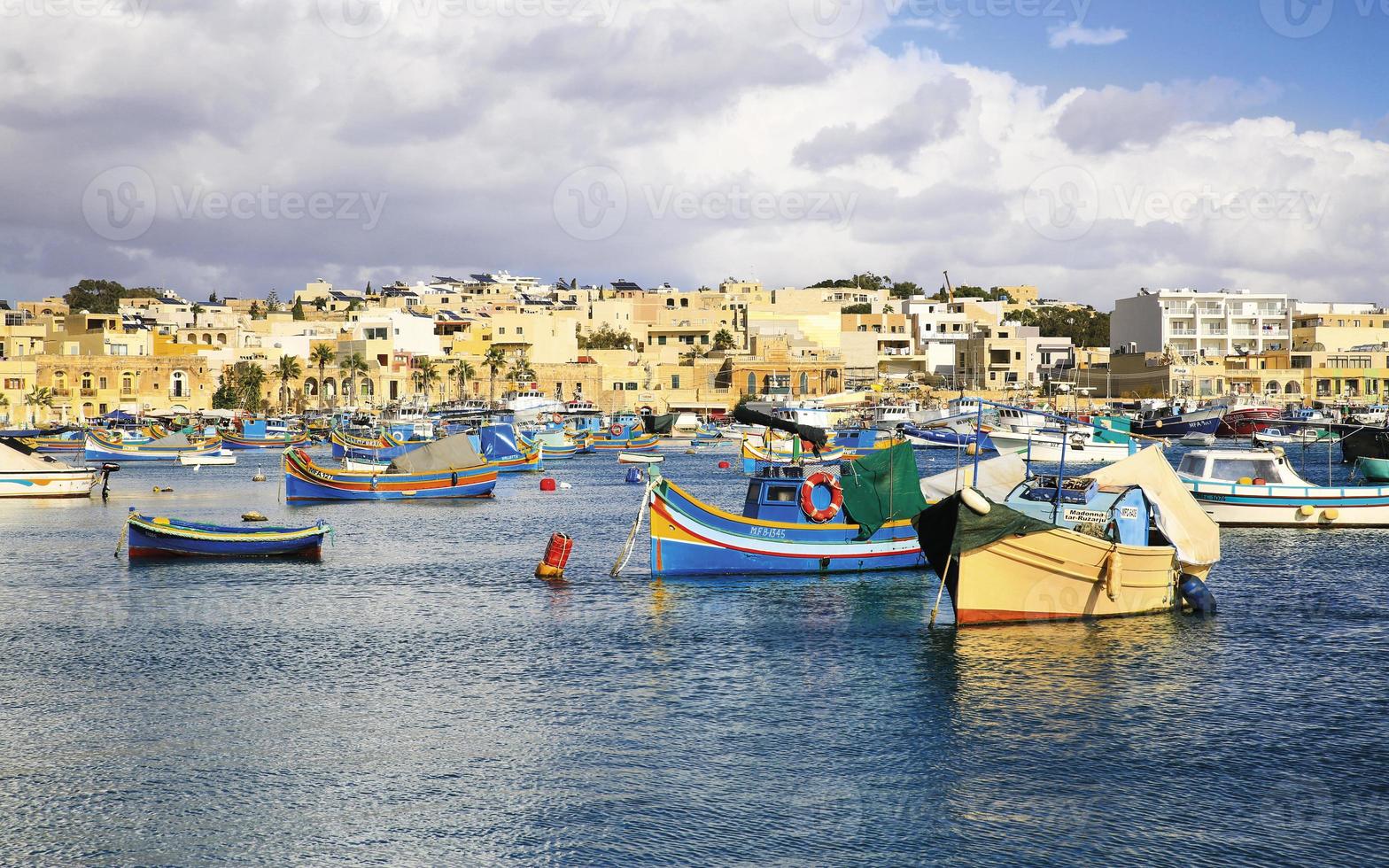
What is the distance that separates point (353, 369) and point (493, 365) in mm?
14201

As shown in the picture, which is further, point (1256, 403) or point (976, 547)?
point (1256, 403)

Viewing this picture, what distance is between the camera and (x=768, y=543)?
107ft

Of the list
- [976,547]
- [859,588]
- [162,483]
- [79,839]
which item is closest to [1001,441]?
[162,483]

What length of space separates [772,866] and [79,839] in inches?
311

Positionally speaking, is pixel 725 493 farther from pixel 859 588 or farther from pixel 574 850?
pixel 574 850

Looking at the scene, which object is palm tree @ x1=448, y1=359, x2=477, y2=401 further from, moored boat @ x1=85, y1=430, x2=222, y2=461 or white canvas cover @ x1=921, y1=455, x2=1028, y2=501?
white canvas cover @ x1=921, y1=455, x2=1028, y2=501

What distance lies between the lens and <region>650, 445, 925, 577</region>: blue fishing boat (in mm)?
32594

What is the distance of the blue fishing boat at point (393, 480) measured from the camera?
58.9 metres

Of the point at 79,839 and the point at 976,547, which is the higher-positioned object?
the point at 976,547

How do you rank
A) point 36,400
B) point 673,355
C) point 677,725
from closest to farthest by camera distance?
point 677,725, point 36,400, point 673,355

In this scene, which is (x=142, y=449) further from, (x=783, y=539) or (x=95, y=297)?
(x=95, y=297)

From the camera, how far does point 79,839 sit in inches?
613

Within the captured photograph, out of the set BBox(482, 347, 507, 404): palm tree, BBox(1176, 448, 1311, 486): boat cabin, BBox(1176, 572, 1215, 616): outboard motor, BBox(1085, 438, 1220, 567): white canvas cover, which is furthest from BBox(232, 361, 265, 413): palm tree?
BBox(1176, 572, 1215, 616): outboard motor

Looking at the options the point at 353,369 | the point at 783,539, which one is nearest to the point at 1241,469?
the point at 783,539
